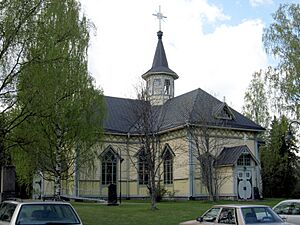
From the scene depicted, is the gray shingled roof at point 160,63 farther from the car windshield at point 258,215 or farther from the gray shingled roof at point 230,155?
the car windshield at point 258,215

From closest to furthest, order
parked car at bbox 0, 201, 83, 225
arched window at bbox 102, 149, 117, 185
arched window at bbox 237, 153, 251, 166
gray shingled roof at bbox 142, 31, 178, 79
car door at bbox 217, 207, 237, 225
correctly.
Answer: parked car at bbox 0, 201, 83, 225 → car door at bbox 217, 207, 237, 225 → arched window at bbox 237, 153, 251, 166 → arched window at bbox 102, 149, 117, 185 → gray shingled roof at bbox 142, 31, 178, 79

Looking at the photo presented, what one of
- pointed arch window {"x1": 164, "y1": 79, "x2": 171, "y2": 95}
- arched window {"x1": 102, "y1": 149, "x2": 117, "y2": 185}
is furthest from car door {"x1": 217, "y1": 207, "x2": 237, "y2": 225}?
pointed arch window {"x1": 164, "y1": 79, "x2": 171, "y2": 95}

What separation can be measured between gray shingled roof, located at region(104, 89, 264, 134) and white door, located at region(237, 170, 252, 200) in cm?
417

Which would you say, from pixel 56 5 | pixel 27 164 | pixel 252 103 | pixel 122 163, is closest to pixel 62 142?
pixel 27 164

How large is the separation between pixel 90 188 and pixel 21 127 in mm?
24886

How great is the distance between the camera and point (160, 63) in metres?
52.0

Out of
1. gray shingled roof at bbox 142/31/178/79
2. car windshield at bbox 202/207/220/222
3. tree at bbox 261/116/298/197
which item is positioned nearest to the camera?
car windshield at bbox 202/207/220/222

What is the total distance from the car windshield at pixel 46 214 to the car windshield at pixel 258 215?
454 centimetres

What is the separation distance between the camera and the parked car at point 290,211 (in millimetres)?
15246

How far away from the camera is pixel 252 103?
2186 inches

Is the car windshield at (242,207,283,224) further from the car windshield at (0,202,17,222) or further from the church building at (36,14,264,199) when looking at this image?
the church building at (36,14,264,199)

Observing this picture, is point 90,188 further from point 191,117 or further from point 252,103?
point 252,103

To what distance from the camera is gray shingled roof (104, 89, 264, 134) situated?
38812mm

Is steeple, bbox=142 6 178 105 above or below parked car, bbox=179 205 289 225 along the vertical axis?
above
